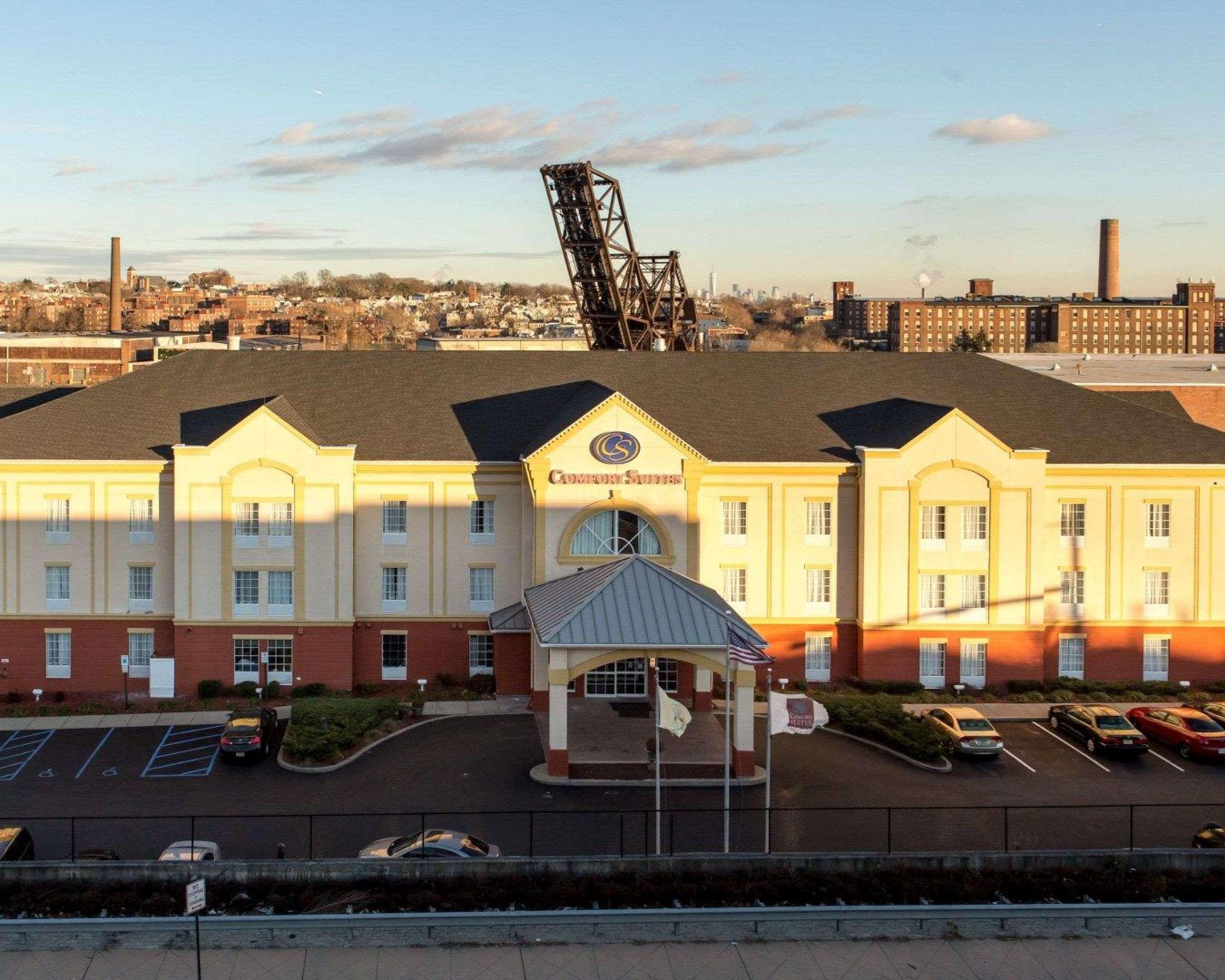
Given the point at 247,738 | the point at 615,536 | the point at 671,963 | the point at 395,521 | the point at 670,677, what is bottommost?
the point at 671,963

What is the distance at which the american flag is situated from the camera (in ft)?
123

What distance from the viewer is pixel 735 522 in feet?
164

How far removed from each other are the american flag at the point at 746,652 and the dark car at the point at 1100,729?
11530 mm

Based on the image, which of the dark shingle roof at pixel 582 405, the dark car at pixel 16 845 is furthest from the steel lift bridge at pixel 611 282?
the dark car at pixel 16 845

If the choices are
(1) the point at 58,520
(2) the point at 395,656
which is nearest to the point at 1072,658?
(2) the point at 395,656

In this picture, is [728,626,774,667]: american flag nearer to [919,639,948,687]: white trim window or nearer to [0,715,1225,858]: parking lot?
[0,715,1225,858]: parking lot

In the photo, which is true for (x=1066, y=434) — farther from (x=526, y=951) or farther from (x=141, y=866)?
(x=141, y=866)

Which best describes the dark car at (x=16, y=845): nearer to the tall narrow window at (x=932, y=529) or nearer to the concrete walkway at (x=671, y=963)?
the concrete walkway at (x=671, y=963)

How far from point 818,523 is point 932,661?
659 cm

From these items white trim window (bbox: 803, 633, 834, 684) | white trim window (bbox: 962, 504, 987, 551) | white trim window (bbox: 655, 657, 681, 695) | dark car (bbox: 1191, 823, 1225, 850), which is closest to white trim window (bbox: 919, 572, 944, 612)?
white trim window (bbox: 962, 504, 987, 551)

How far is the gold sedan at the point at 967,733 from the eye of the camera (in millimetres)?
40812

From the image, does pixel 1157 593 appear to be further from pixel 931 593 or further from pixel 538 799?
pixel 538 799

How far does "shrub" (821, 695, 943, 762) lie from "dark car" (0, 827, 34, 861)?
80.1 feet

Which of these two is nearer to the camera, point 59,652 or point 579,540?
point 579,540
